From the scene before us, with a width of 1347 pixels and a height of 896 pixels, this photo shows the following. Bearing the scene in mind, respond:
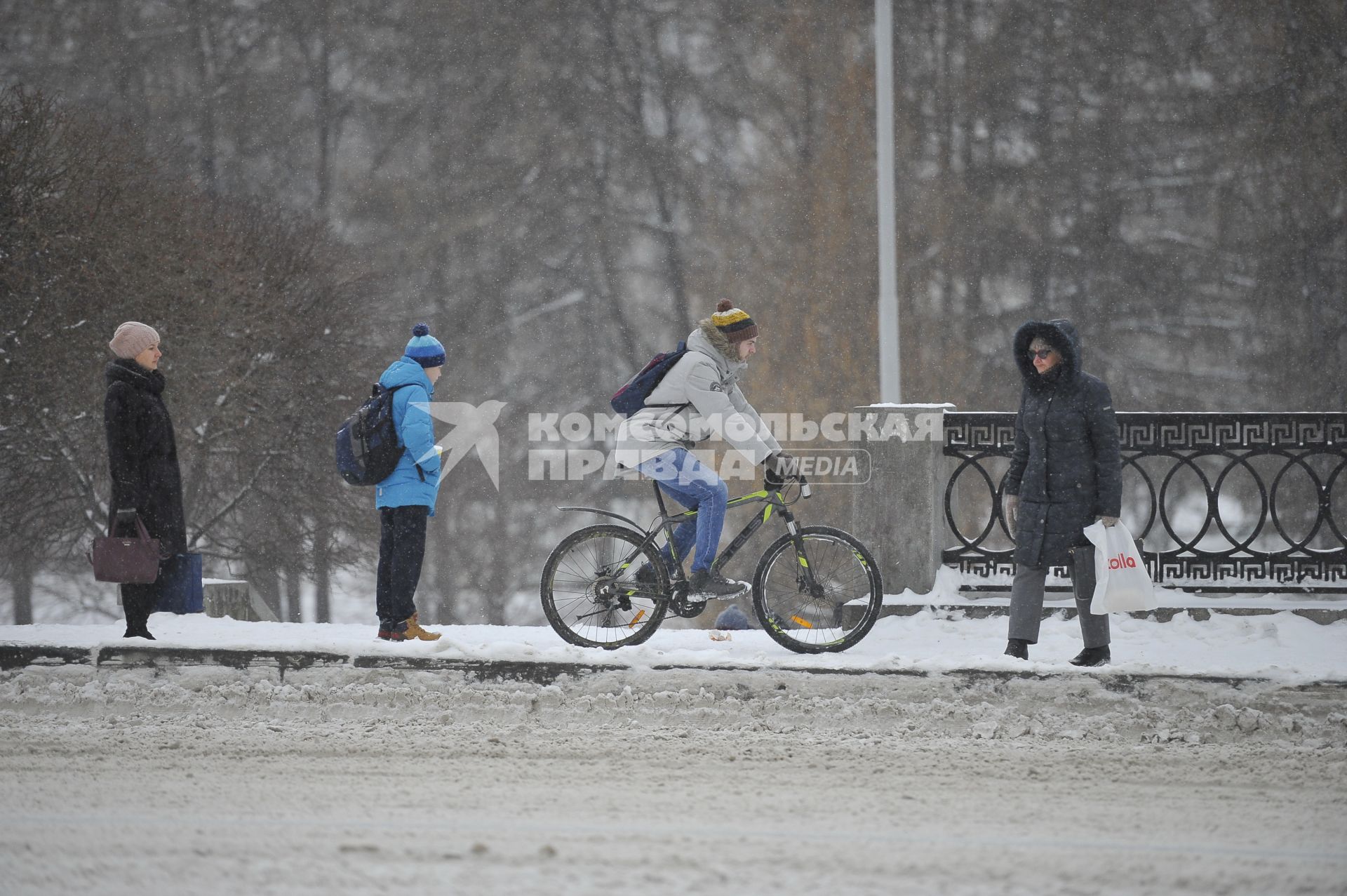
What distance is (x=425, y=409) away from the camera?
8.51 m

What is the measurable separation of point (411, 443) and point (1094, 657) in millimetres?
3952

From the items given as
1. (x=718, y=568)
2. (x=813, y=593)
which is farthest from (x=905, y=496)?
(x=718, y=568)

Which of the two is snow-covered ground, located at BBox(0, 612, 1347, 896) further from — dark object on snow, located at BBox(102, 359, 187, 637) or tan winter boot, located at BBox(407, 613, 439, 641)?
dark object on snow, located at BBox(102, 359, 187, 637)

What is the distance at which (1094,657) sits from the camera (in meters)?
7.74

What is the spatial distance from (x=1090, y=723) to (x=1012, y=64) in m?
26.0

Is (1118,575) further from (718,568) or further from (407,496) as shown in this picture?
(407,496)

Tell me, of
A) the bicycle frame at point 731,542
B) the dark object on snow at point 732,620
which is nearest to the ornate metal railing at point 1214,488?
the dark object on snow at point 732,620

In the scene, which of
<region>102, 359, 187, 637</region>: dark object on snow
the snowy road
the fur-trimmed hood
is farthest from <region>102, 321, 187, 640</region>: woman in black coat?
the fur-trimmed hood

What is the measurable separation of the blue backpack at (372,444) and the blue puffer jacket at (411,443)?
0.04 meters

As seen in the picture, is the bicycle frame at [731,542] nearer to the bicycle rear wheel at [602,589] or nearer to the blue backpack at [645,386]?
the bicycle rear wheel at [602,589]

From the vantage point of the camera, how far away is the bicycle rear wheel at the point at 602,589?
838 centimetres

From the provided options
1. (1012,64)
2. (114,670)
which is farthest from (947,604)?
(1012,64)

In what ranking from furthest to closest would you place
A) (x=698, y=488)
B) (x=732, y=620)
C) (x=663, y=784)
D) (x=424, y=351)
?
(x=732, y=620), (x=424, y=351), (x=698, y=488), (x=663, y=784)

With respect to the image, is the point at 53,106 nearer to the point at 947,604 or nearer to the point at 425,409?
the point at 425,409
